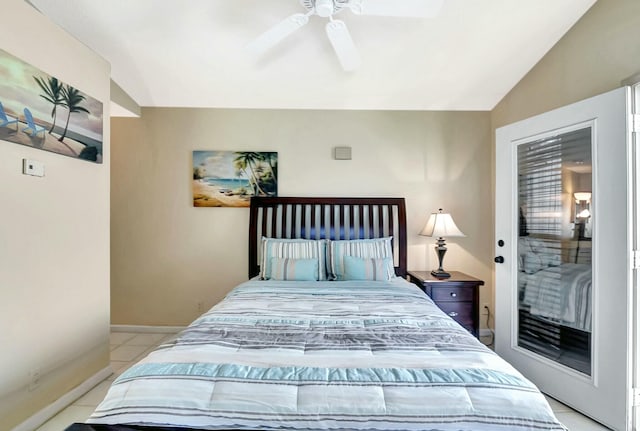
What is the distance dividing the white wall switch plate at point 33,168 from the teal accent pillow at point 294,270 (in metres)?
1.70

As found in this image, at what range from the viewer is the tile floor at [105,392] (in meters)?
1.88

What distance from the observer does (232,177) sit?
3188 mm

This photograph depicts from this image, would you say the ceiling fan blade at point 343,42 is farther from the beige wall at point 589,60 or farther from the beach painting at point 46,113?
the beach painting at point 46,113

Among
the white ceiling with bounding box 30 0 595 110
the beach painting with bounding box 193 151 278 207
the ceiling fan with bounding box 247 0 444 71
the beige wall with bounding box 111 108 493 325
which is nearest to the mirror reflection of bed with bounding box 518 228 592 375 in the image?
the beige wall with bounding box 111 108 493 325

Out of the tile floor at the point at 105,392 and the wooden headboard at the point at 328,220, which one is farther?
the wooden headboard at the point at 328,220

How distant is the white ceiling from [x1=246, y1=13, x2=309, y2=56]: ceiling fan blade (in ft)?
1.35

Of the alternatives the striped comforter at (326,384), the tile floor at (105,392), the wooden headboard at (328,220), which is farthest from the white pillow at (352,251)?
the tile floor at (105,392)

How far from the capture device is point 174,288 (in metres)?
3.24

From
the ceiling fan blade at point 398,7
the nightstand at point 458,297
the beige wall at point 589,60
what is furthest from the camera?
the nightstand at point 458,297

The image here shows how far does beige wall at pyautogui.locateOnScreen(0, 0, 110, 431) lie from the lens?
1717mm

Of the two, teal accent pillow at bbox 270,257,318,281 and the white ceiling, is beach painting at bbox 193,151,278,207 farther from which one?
teal accent pillow at bbox 270,257,318,281

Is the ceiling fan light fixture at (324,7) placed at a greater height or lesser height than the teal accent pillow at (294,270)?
greater

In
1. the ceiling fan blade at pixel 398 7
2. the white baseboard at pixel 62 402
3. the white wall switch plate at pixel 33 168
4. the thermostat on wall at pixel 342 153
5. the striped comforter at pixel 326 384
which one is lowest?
the white baseboard at pixel 62 402

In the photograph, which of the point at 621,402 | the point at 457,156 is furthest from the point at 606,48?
the point at 621,402
